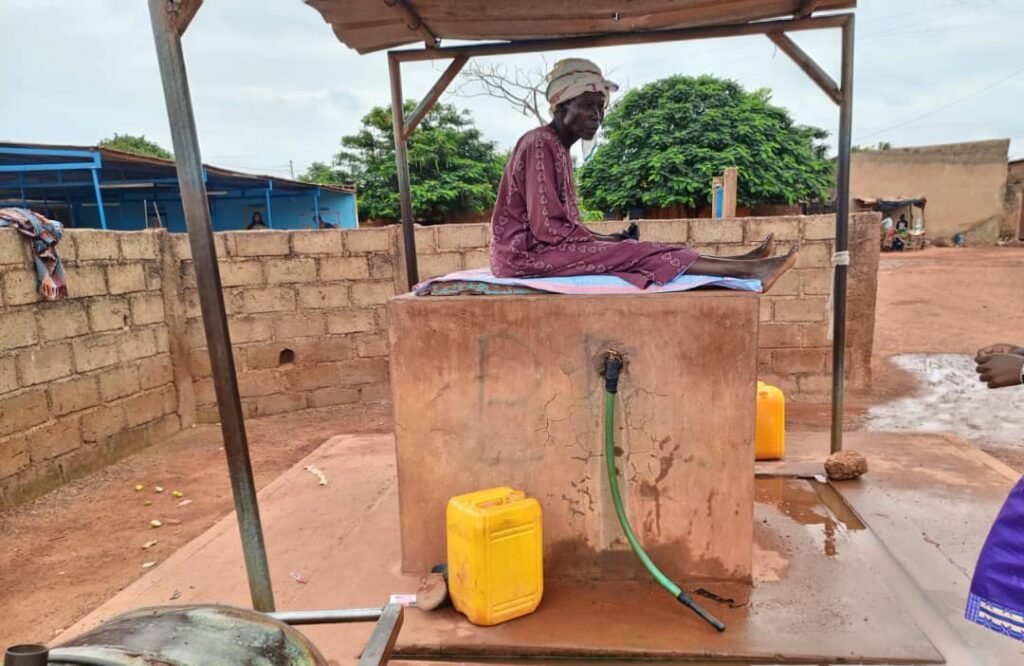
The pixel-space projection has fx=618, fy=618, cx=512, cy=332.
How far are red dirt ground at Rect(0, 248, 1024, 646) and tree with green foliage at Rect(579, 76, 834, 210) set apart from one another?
22.4 feet

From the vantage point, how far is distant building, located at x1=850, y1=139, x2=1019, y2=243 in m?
22.2

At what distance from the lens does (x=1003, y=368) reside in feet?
5.65

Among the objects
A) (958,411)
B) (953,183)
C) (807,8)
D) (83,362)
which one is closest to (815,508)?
(807,8)

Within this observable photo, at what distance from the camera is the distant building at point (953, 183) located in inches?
875

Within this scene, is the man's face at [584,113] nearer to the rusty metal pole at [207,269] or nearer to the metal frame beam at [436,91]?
the metal frame beam at [436,91]

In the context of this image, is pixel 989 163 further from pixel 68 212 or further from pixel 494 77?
pixel 68 212

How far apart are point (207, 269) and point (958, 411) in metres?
6.62

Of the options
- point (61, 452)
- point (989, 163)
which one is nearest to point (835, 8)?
point (61, 452)

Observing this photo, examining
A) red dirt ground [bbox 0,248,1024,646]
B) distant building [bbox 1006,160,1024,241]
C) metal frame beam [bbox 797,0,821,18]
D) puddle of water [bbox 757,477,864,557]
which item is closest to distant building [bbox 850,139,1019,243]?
distant building [bbox 1006,160,1024,241]

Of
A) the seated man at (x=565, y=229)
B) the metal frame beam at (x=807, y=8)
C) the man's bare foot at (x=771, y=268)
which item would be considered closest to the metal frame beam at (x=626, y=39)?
the metal frame beam at (x=807, y=8)

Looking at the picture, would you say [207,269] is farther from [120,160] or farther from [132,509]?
[120,160]

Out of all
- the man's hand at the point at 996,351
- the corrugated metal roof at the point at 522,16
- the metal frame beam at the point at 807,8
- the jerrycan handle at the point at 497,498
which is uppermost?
the corrugated metal roof at the point at 522,16

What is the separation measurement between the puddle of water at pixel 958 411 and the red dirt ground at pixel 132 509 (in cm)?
21

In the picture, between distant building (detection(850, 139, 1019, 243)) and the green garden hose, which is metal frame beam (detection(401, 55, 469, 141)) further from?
distant building (detection(850, 139, 1019, 243))
